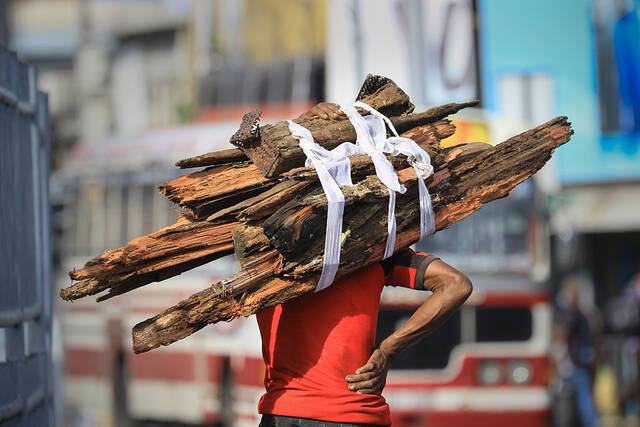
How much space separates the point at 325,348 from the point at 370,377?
0.19 m

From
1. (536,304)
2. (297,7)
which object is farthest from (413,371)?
(297,7)

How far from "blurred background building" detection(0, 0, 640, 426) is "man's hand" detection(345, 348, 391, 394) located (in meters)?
1.93

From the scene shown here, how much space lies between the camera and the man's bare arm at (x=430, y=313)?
3.76 meters

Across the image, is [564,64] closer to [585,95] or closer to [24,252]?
[585,95]

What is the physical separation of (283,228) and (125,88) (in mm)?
24188

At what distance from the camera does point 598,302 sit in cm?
2070

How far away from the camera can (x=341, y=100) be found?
15344 millimetres

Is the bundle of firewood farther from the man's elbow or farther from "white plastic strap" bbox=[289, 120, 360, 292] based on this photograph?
the man's elbow

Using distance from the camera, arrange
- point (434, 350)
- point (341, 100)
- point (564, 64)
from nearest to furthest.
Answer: point (434, 350) → point (341, 100) → point (564, 64)

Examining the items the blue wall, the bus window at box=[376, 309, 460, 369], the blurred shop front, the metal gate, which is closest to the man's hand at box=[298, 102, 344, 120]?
the metal gate

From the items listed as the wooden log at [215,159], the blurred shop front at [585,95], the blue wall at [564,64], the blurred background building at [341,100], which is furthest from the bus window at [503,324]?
the blue wall at [564,64]

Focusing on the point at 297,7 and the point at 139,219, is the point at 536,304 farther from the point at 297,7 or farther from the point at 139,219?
the point at 297,7

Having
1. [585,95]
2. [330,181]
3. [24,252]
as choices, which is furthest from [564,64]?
[330,181]

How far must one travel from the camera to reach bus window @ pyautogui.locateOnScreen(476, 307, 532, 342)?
32.8 feet
